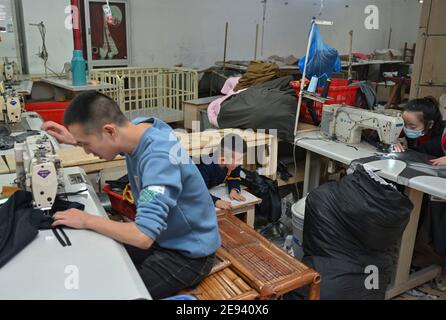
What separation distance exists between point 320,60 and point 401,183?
135 cm

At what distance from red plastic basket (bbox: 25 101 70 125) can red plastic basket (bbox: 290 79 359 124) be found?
1.97m

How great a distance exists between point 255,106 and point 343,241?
4.42 feet

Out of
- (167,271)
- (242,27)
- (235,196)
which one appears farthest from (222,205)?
(242,27)

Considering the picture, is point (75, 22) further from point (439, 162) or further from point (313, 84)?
point (439, 162)

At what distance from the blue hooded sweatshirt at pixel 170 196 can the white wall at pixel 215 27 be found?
301 cm

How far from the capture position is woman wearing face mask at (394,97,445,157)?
257cm

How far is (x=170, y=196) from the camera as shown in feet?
4.12

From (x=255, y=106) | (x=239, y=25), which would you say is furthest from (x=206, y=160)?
(x=239, y=25)

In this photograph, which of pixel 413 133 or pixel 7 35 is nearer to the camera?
pixel 413 133

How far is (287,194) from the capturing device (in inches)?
135

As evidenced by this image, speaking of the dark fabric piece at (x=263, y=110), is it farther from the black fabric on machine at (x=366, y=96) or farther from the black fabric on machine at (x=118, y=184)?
the black fabric on machine at (x=118, y=184)

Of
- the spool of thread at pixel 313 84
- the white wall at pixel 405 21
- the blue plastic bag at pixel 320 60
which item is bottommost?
the spool of thread at pixel 313 84

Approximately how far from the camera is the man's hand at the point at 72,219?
1319mm

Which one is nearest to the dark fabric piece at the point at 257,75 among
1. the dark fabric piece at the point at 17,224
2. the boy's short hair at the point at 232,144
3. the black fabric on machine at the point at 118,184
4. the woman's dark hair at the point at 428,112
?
the boy's short hair at the point at 232,144
